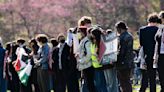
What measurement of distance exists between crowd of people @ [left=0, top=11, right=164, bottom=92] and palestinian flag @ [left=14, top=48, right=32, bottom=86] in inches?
1.3

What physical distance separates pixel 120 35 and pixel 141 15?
24705 millimetres

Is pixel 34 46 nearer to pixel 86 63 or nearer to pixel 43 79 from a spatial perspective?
pixel 43 79

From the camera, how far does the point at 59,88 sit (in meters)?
15.5

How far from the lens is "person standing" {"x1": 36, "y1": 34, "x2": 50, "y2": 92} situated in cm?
1497

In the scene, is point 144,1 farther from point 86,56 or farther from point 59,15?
point 86,56

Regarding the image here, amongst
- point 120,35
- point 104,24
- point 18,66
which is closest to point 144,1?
point 104,24

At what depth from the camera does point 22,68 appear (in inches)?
627

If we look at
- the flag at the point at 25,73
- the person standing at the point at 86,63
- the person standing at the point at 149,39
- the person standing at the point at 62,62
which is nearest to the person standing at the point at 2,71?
the flag at the point at 25,73

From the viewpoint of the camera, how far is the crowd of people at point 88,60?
12.2 meters

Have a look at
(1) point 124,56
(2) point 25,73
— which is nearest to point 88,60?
(1) point 124,56

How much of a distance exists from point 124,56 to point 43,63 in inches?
115

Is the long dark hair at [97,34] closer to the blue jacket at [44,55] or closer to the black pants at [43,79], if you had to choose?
the blue jacket at [44,55]

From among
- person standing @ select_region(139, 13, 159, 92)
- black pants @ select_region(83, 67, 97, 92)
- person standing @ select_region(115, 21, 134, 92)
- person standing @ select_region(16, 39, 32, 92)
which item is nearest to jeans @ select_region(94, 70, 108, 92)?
black pants @ select_region(83, 67, 97, 92)

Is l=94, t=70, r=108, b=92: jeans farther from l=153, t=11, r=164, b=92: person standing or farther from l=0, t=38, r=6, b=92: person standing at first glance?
l=0, t=38, r=6, b=92: person standing
